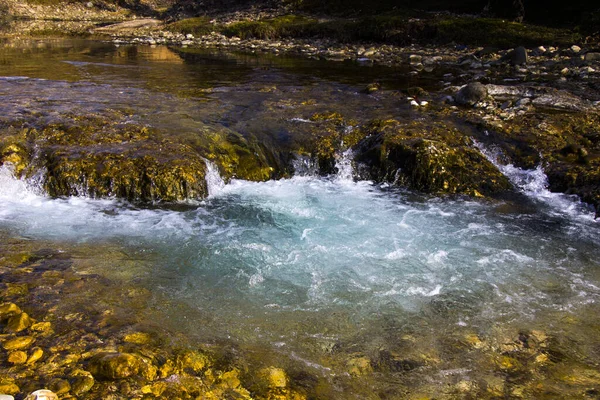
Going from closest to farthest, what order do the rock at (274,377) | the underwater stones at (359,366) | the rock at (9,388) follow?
the rock at (9,388)
the rock at (274,377)
the underwater stones at (359,366)

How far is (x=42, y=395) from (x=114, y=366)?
26.7 inches

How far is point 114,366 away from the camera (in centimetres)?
453

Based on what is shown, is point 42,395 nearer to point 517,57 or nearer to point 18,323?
point 18,323

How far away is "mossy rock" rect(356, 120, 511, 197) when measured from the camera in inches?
418

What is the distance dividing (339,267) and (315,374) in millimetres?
2594

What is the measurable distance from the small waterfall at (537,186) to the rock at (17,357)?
9.76m

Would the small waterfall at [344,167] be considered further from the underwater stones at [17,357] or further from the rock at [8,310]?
the underwater stones at [17,357]

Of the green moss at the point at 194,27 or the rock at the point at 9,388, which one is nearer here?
the rock at the point at 9,388

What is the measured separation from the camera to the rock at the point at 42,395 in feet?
13.0

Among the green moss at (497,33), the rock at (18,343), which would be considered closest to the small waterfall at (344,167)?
the rock at (18,343)

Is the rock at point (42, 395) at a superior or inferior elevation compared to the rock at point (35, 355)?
superior

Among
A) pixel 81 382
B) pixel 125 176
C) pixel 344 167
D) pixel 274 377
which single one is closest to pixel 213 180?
pixel 125 176

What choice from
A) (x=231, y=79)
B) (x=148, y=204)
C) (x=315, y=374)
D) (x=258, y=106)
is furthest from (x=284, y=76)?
(x=315, y=374)

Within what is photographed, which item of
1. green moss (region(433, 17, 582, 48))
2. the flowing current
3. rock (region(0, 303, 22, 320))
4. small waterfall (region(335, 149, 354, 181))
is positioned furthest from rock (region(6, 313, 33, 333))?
green moss (region(433, 17, 582, 48))
